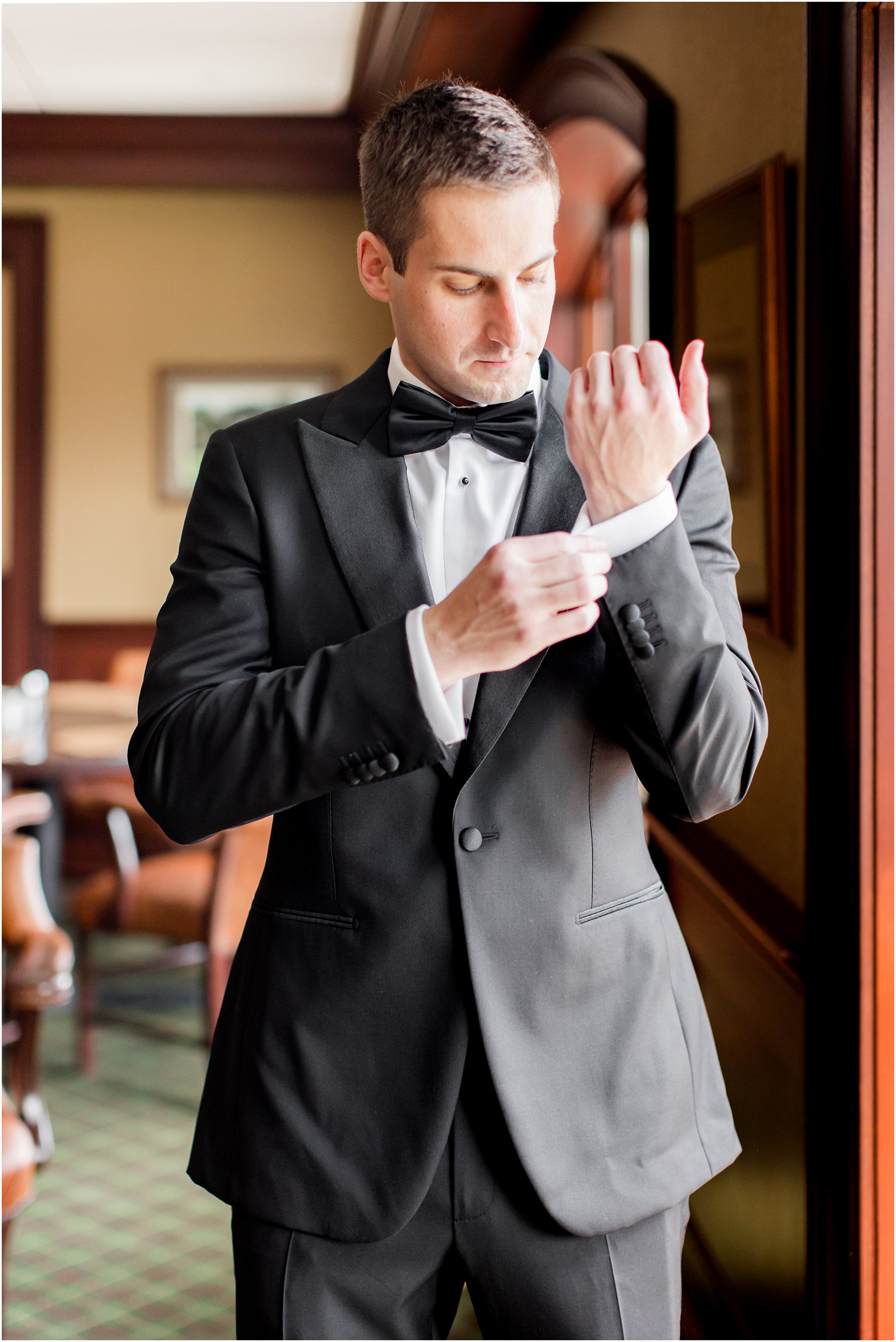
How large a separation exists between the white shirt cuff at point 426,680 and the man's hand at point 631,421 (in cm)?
20

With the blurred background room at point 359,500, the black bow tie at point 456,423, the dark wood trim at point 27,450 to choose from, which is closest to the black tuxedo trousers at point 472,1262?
the black bow tie at point 456,423

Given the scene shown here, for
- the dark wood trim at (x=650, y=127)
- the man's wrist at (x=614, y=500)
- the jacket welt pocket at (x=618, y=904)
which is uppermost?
the dark wood trim at (x=650, y=127)

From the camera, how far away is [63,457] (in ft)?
22.2

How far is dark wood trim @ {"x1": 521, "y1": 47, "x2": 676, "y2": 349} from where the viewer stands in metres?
2.90

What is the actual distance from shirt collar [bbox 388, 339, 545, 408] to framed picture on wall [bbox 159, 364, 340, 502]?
5606mm

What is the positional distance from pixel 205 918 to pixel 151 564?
133 inches

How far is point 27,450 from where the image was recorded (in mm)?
6695

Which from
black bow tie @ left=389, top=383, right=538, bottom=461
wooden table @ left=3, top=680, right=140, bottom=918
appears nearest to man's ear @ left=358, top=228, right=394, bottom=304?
black bow tie @ left=389, top=383, right=538, bottom=461

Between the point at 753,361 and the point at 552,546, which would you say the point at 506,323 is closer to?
the point at 552,546

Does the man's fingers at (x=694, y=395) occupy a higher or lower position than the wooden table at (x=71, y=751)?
higher

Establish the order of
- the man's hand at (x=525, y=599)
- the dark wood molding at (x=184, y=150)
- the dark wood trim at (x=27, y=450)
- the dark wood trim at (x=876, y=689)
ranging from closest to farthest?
the man's hand at (x=525, y=599) < the dark wood trim at (x=876, y=689) < the dark wood molding at (x=184, y=150) < the dark wood trim at (x=27, y=450)

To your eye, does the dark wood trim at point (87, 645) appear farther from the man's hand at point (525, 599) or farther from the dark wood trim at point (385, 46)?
the man's hand at point (525, 599)

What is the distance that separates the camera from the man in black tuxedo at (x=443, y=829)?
1.15 m

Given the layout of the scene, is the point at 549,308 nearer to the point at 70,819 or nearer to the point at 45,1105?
the point at 45,1105
